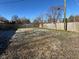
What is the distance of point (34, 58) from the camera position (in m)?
5.02

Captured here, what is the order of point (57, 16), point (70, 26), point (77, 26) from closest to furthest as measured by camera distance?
point (77, 26) → point (70, 26) → point (57, 16)

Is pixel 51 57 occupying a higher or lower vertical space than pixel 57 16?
lower

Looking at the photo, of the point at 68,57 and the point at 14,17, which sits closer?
the point at 68,57

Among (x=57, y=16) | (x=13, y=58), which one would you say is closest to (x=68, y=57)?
(x=13, y=58)

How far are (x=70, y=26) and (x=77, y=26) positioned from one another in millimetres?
1626

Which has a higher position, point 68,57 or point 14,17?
point 14,17

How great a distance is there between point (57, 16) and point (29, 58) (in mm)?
45047

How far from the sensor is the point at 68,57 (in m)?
5.16

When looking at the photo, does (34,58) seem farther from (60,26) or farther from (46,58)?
(60,26)

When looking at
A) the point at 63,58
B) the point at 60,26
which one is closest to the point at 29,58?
the point at 63,58

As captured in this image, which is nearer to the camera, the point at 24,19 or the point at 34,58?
the point at 34,58

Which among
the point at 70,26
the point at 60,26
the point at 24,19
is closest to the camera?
the point at 70,26

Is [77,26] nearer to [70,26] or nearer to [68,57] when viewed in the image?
[70,26]

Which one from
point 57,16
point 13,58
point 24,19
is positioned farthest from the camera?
point 24,19
